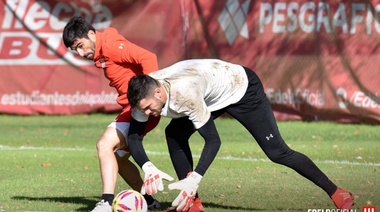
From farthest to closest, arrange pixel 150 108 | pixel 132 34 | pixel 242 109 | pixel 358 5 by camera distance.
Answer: pixel 132 34, pixel 358 5, pixel 242 109, pixel 150 108

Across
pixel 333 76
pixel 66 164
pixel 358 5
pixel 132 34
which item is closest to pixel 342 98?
pixel 333 76

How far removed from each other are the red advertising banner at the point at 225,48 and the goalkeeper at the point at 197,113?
9.06 m

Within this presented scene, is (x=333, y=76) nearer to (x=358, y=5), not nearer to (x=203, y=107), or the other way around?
(x=358, y=5)

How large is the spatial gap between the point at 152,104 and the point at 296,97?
10.8 meters

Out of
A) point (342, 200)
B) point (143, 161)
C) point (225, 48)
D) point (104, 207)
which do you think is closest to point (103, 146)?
point (104, 207)

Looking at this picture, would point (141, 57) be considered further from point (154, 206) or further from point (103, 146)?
point (154, 206)

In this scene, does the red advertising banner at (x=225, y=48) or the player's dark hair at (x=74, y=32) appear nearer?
the player's dark hair at (x=74, y=32)

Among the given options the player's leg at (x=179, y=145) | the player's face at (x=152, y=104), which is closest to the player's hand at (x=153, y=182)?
the player's face at (x=152, y=104)

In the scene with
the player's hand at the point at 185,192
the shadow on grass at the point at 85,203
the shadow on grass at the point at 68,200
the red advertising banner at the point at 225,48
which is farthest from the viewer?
the red advertising banner at the point at 225,48

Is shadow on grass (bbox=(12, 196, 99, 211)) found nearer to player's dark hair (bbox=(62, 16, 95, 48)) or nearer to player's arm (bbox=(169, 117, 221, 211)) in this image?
player's dark hair (bbox=(62, 16, 95, 48))

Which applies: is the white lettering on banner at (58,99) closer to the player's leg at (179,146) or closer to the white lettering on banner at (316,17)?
the white lettering on banner at (316,17)

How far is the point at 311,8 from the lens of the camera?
18.7m

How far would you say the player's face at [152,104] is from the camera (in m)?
8.52

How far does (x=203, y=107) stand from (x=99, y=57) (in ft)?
5.23
